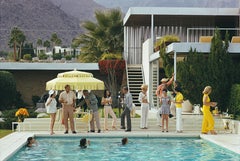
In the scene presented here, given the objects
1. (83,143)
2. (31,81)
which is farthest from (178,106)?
(31,81)

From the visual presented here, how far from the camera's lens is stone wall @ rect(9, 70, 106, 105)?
34375mm

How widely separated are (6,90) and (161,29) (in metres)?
9.70

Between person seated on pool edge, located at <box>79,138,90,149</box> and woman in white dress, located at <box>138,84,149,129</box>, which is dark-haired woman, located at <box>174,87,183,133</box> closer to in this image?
woman in white dress, located at <box>138,84,149,129</box>

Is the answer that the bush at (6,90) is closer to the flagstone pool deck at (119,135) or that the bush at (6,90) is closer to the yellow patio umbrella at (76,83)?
the yellow patio umbrella at (76,83)

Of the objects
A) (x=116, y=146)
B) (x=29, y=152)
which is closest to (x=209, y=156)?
(x=116, y=146)

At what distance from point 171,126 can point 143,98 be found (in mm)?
1615

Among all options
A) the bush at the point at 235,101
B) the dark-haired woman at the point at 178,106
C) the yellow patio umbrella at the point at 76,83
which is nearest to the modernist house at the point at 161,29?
the bush at the point at 235,101

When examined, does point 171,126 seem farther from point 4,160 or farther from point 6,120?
point 4,160

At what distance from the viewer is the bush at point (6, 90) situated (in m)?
28.7

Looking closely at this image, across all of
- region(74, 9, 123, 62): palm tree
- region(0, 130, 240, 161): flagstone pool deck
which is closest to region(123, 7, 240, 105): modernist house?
region(0, 130, 240, 161): flagstone pool deck

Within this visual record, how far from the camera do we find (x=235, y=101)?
18438 millimetres

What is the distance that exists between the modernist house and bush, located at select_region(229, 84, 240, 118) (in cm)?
212

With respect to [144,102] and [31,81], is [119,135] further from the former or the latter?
[31,81]

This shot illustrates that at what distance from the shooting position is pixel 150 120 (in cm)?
1873
